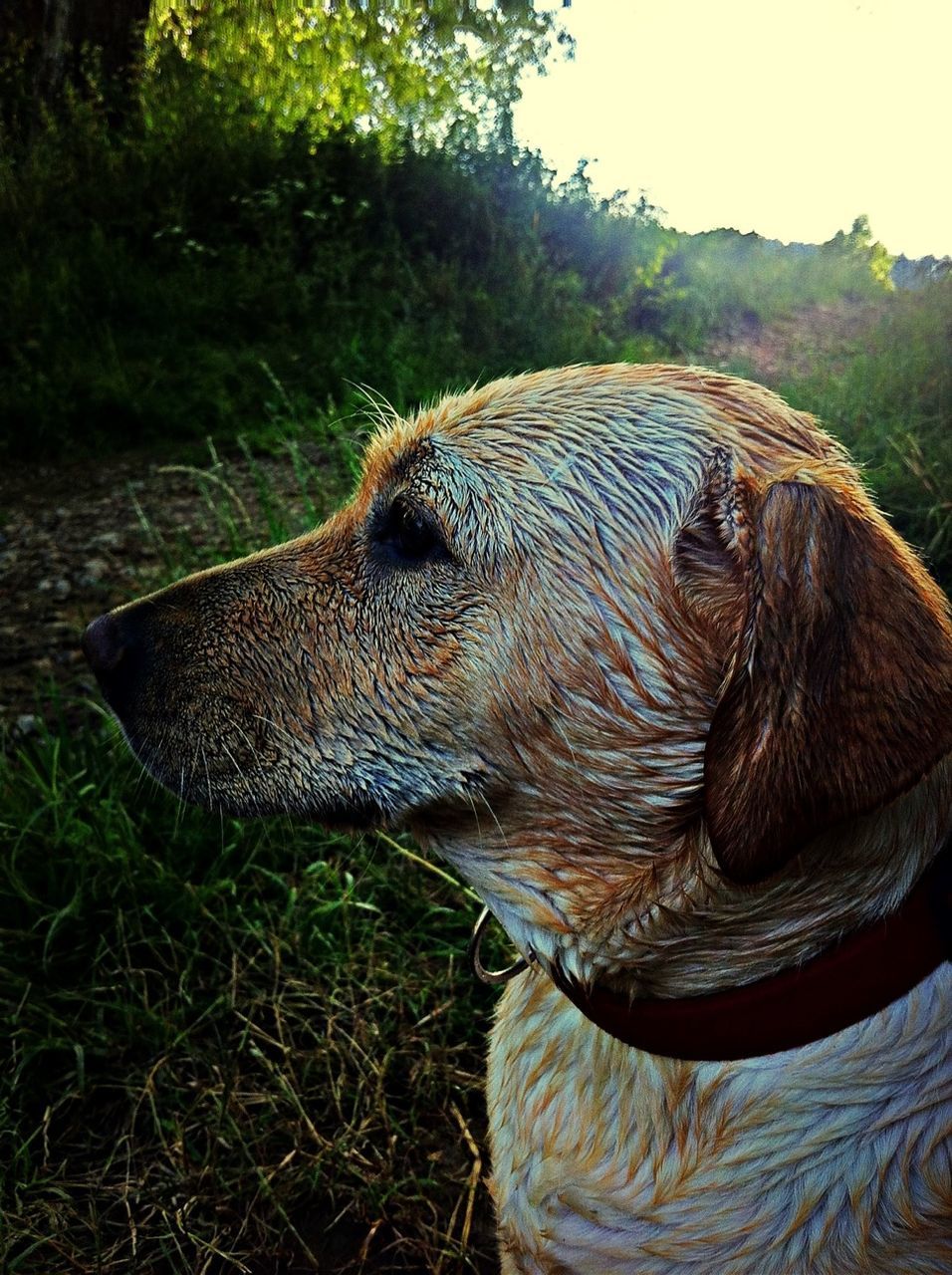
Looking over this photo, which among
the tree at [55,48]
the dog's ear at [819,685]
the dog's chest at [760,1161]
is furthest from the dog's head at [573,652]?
the tree at [55,48]

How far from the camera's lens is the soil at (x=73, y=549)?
3.47 m

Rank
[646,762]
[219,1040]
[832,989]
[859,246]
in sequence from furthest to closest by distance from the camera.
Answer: [859,246]
[219,1040]
[646,762]
[832,989]

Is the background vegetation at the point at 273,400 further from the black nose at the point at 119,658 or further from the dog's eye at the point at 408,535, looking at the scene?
the dog's eye at the point at 408,535

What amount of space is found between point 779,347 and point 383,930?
6859 mm

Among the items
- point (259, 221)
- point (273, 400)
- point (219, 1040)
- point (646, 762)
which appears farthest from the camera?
point (259, 221)

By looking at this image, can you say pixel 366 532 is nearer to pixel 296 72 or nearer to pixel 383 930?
pixel 383 930

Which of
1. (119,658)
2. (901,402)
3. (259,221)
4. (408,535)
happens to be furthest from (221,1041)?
(259,221)

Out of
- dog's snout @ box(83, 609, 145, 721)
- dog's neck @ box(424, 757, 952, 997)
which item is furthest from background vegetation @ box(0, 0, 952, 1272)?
dog's neck @ box(424, 757, 952, 997)

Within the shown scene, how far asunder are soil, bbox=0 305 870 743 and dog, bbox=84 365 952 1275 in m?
1.76

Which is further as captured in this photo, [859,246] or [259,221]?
[859,246]

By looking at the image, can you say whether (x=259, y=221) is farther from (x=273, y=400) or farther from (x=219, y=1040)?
(x=219, y=1040)

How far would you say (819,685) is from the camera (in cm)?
119

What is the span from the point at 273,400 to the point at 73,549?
1.73 meters

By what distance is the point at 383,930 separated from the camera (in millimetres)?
2732
